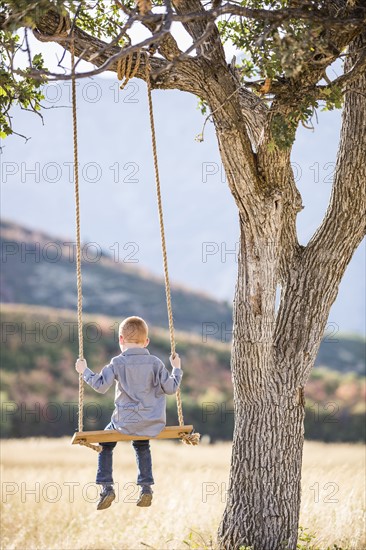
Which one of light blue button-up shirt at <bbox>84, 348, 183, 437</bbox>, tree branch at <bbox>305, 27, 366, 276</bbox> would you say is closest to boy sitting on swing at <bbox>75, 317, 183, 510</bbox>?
light blue button-up shirt at <bbox>84, 348, 183, 437</bbox>

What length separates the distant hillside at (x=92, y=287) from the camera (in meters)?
45.8

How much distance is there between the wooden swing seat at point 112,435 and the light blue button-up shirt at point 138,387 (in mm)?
55

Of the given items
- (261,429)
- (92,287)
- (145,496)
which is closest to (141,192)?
(92,287)

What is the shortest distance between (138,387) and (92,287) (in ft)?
137

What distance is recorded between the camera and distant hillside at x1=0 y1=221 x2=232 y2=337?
150 ft

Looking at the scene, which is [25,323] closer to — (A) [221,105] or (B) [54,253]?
A: (A) [221,105]

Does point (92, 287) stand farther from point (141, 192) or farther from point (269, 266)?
point (141, 192)

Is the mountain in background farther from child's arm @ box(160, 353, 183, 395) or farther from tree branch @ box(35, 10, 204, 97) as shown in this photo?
child's arm @ box(160, 353, 183, 395)

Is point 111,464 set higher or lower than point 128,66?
lower

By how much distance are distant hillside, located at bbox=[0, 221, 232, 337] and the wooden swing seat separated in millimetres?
37303

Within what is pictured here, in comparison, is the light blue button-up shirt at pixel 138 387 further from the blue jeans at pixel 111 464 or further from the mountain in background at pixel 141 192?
the mountain in background at pixel 141 192

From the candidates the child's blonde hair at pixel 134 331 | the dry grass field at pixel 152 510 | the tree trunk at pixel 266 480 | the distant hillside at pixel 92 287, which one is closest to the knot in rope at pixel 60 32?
the child's blonde hair at pixel 134 331

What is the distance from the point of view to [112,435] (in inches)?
237

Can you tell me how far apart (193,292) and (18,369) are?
86.6ft
